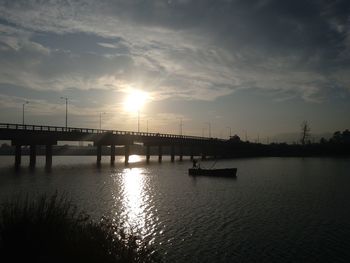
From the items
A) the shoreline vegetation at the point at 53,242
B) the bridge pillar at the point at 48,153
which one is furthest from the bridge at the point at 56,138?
the shoreline vegetation at the point at 53,242

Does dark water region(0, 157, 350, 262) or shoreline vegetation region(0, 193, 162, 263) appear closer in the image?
shoreline vegetation region(0, 193, 162, 263)

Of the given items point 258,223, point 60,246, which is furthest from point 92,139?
point 60,246

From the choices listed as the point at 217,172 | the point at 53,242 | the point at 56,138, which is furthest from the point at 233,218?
the point at 56,138


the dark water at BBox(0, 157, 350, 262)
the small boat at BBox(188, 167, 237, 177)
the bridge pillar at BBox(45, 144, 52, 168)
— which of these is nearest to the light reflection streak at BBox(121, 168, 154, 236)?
the dark water at BBox(0, 157, 350, 262)

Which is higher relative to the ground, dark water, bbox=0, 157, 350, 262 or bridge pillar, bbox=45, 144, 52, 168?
bridge pillar, bbox=45, 144, 52, 168

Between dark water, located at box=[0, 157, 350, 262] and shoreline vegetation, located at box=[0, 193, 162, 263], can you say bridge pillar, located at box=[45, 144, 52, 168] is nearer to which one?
dark water, located at box=[0, 157, 350, 262]

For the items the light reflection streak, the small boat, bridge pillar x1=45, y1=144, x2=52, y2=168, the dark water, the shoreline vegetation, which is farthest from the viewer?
bridge pillar x1=45, y1=144, x2=52, y2=168

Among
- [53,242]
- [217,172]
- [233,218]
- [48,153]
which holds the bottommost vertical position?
[233,218]

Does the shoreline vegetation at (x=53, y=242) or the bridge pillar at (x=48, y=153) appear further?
the bridge pillar at (x=48, y=153)

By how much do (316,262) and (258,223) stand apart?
9.96 meters

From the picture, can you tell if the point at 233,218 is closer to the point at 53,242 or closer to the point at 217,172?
the point at 53,242

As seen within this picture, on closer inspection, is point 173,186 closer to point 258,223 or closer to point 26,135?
point 258,223

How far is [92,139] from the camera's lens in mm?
110875

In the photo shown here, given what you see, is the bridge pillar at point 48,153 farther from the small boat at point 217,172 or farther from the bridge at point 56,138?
the small boat at point 217,172
